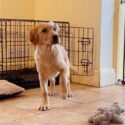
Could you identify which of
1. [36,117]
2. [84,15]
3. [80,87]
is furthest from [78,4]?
[36,117]

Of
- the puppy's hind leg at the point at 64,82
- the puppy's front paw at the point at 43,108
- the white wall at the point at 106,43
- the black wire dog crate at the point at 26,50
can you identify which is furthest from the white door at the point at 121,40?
the puppy's front paw at the point at 43,108

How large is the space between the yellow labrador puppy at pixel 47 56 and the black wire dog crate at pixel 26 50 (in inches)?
26.0

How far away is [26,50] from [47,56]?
1413 millimetres

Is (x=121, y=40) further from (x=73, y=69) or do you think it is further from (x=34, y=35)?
(x=34, y=35)

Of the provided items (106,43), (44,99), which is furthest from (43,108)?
(106,43)

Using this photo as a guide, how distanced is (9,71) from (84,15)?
42.0 inches

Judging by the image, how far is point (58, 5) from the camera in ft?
11.3

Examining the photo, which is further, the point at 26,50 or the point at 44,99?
the point at 26,50

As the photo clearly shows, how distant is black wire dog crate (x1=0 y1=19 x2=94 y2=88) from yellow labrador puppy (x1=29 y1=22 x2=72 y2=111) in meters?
0.66

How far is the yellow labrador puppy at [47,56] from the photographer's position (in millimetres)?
2139

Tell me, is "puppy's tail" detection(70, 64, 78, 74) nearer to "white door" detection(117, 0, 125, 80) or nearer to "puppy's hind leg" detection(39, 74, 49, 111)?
"white door" detection(117, 0, 125, 80)

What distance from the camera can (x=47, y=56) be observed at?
2.28 m

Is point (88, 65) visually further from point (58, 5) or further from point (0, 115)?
point (0, 115)

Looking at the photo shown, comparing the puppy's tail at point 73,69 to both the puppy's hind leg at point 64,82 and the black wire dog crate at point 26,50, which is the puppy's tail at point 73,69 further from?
the puppy's hind leg at point 64,82
